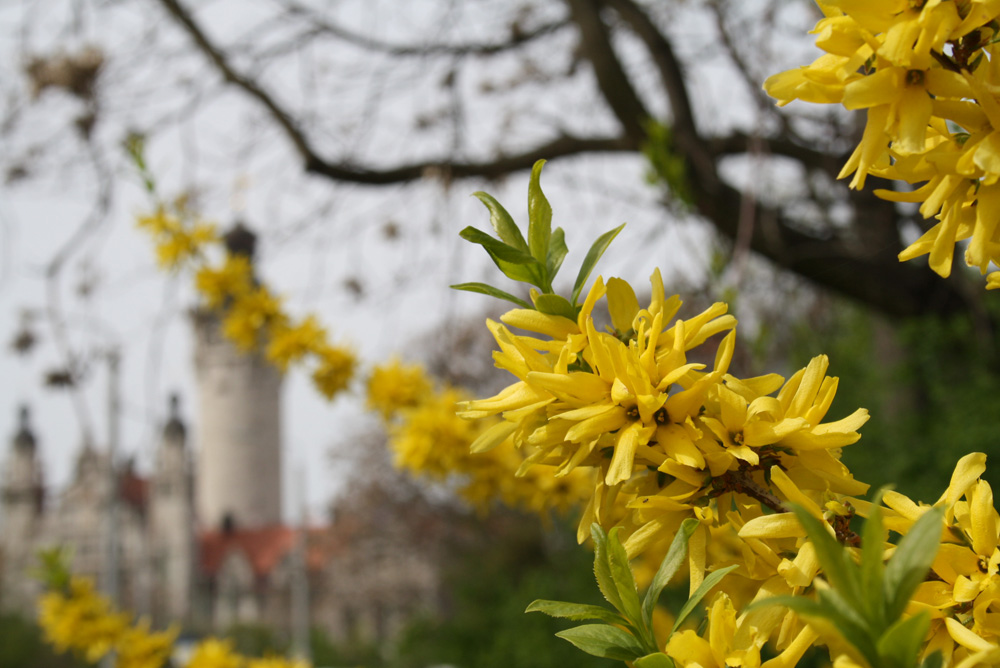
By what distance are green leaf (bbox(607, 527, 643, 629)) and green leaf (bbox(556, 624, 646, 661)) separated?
2cm

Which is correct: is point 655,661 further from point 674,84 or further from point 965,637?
point 674,84

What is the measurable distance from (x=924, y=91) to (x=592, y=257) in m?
0.32

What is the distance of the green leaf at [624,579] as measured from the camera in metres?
0.65

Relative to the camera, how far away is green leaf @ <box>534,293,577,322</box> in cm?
73

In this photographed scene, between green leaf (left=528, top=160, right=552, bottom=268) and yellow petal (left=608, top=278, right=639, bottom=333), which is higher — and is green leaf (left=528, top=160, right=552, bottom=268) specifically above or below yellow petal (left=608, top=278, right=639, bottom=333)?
above

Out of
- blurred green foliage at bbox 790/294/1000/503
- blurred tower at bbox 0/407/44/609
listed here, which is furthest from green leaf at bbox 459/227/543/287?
blurred tower at bbox 0/407/44/609

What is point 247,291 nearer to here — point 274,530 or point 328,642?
point 328,642

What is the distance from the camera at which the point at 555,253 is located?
32.0 inches

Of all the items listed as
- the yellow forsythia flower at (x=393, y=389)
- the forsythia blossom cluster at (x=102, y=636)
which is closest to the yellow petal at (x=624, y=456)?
the yellow forsythia flower at (x=393, y=389)

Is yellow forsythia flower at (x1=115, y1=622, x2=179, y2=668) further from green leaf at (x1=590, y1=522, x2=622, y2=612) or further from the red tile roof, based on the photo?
the red tile roof

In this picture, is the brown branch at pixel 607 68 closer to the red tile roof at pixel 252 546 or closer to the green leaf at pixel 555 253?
the green leaf at pixel 555 253

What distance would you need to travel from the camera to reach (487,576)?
7922 mm

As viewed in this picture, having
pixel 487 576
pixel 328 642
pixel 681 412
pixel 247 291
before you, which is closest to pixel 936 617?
pixel 681 412

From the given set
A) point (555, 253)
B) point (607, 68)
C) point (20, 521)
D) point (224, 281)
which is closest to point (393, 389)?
point (224, 281)
